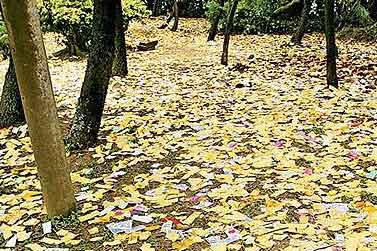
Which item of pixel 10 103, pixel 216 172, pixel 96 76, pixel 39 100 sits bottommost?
pixel 216 172

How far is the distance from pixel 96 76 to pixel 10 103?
76.5 inches

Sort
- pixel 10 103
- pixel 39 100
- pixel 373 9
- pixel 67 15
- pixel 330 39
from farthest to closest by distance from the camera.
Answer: pixel 373 9
pixel 67 15
pixel 330 39
pixel 10 103
pixel 39 100

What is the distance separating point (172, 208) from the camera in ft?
13.6

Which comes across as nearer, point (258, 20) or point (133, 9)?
point (133, 9)

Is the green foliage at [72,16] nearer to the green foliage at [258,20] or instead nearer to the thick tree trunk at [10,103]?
the green foliage at [258,20]

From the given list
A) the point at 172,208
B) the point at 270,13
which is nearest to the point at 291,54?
the point at 270,13

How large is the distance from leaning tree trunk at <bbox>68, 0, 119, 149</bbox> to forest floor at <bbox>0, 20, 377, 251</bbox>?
0.22 metres

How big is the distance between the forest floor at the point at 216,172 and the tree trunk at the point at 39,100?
0.25 meters

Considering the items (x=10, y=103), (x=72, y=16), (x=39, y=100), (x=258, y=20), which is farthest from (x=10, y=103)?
(x=258, y=20)

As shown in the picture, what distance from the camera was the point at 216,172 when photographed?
484 centimetres

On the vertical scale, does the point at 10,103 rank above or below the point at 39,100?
below

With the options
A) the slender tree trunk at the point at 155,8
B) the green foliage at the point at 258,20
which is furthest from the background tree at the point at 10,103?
the slender tree trunk at the point at 155,8

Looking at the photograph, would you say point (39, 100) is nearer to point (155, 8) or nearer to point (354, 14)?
point (354, 14)

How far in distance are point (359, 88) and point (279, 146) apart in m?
3.44
